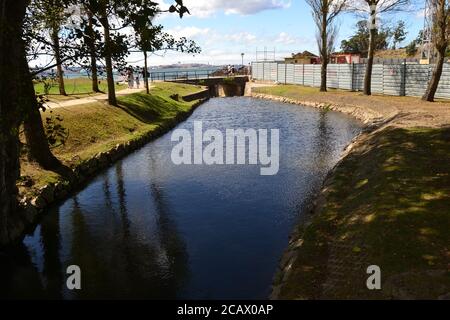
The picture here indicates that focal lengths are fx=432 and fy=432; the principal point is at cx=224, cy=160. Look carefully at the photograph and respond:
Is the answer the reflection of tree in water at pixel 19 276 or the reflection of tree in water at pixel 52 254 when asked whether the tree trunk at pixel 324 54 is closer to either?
the reflection of tree in water at pixel 52 254

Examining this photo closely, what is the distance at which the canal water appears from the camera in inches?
391

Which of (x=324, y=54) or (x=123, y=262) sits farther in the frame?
(x=324, y=54)

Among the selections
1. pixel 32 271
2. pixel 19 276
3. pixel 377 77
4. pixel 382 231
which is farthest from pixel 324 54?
pixel 19 276

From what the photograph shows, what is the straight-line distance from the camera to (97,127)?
25.5 m

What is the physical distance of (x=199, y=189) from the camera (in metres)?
17.2

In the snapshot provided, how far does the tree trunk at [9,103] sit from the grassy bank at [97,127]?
114 inches

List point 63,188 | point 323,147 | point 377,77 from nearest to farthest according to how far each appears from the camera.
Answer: point 63,188, point 323,147, point 377,77

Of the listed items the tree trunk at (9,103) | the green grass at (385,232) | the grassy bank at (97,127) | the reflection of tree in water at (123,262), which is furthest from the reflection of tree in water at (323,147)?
the tree trunk at (9,103)

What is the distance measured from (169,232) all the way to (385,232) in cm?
623

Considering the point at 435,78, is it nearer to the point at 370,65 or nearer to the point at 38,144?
the point at 370,65

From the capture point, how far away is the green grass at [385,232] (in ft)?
25.7

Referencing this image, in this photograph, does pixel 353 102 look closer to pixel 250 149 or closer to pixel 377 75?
pixel 377 75

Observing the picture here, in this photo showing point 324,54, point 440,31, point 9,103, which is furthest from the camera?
point 324,54
